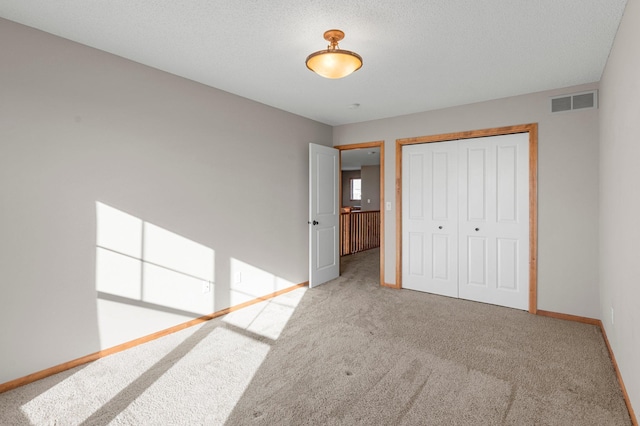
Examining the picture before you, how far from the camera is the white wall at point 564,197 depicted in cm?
324

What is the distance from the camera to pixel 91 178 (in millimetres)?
2545

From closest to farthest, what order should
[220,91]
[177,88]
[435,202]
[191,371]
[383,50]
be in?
[191,371], [383,50], [177,88], [220,91], [435,202]

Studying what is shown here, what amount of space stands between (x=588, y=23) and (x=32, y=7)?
11.7ft

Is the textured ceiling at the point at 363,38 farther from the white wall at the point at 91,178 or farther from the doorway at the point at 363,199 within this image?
the doorway at the point at 363,199

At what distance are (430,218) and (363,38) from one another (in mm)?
2631

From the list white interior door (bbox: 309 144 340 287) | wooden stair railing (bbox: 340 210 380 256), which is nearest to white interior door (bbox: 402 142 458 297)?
white interior door (bbox: 309 144 340 287)

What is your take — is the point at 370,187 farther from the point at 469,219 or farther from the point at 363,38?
the point at 363,38

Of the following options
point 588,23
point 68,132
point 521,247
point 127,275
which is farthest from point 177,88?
point 521,247

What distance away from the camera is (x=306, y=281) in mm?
4691

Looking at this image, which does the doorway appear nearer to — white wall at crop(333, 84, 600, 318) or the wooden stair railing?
the wooden stair railing

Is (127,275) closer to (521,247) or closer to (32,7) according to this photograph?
(32,7)

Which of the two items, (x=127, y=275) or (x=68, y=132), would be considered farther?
(x=127, y=275)

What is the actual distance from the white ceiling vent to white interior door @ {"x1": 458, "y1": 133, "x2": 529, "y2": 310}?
0.40 meters

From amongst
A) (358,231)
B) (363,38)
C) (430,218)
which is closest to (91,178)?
(363,38)
